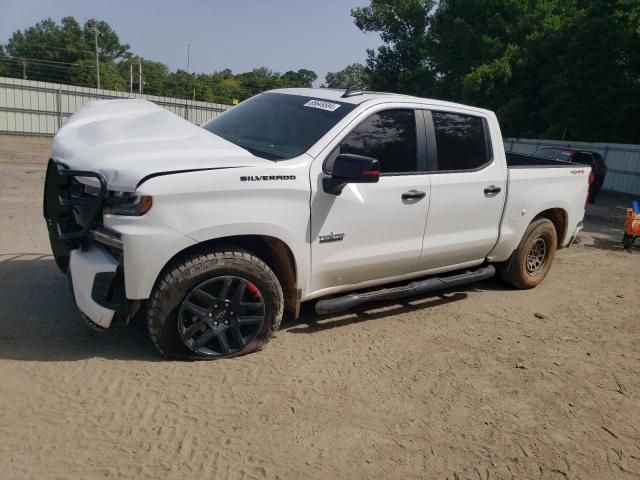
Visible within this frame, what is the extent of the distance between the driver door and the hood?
2.12 ft

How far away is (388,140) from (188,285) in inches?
79.0

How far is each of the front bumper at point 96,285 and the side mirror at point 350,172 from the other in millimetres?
1533

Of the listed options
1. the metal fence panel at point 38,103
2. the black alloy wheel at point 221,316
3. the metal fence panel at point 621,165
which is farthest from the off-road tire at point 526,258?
the metal fence panel at point 38,103

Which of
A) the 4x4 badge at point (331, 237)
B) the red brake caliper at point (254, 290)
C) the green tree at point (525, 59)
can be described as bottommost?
the red brake caliper at point (254, 290)

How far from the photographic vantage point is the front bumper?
3270 mm

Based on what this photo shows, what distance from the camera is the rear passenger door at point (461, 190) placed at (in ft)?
15.3

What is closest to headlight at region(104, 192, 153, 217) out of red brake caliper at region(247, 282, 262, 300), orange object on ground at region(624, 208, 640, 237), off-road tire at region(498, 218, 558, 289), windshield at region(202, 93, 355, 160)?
red brake caliper at region(247, 282, 262, 300)

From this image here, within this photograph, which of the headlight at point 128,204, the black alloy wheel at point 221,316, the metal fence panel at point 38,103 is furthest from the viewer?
the metal fence panel at point 38,103

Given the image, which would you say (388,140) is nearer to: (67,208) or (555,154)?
(67,208)

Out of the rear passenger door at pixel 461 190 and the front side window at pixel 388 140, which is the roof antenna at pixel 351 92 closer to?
the front side window at pixel 388 140

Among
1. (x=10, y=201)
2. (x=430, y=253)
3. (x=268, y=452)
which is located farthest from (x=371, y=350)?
(x=10, y=201)

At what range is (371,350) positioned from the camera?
165 inches

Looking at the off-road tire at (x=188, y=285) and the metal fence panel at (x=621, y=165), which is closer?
the off-road tire at (x=188, y=285)

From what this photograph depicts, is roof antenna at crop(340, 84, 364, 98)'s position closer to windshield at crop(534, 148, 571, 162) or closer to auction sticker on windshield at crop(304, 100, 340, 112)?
auction sticker on windshield at crop(304, 100, 340, 112)
